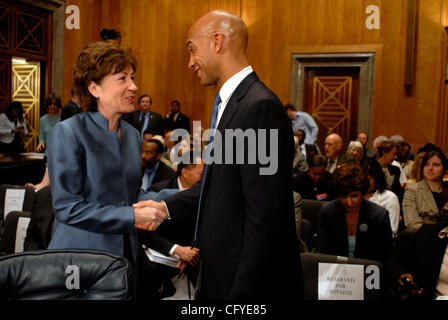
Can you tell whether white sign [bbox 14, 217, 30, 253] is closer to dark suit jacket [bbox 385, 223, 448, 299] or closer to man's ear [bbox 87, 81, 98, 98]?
man's ear [bbox 87, 81, 98, 98]

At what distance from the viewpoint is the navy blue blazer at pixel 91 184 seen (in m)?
1.65

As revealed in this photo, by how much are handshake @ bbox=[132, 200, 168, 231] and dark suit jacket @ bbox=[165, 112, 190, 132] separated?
7.64 meters

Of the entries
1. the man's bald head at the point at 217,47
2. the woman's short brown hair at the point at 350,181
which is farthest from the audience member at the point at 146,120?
the man's bald head at the point at 217,47

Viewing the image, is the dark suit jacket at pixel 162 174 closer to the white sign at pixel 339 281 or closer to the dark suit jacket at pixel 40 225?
the dark suit jacket at pixel 40 225

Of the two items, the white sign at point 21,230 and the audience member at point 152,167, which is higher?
the audience member at point 152,167

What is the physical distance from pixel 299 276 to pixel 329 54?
8.44 meters

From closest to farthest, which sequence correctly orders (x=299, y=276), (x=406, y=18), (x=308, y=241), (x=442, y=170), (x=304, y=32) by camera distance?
(x=299, y=276)
(x=308, y=241)
(x=442, y=170)
(x=406, y=18)
(x=304, y=32)

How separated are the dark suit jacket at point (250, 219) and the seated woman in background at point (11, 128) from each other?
688cm

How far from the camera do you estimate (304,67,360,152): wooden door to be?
953 centimetres

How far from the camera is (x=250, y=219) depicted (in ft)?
4.33

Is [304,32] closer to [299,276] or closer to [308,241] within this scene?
[308,241]

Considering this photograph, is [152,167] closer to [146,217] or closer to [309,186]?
[309,186]

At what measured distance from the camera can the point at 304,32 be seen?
9469 mm
